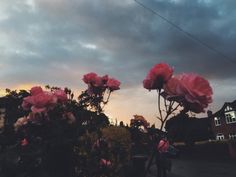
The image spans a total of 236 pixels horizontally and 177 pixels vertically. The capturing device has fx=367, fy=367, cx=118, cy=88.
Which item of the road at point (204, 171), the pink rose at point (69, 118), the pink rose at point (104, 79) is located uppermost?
the pink rose at point (104, 79)

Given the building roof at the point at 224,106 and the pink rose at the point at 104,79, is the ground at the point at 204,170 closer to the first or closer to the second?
the pink rose at the point at 104,79

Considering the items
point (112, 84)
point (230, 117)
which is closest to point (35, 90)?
point (112, 84)

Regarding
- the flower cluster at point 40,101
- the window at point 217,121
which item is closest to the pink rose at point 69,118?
the flower cluster at point 40,101

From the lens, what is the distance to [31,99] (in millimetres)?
2176

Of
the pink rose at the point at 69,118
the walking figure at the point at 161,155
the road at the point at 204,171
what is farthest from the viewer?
the road at the point at 204,171

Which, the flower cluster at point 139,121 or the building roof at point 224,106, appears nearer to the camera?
the flower cluster at point 139,121

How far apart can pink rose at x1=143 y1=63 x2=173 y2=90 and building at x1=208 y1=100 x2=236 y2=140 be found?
183 feet

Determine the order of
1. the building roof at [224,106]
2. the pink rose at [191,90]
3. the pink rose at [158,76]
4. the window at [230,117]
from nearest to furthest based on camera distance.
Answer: the pink rose at [191,90] → the pink rose at [158,76] → the building roof at [224,106] → the window at [230,117]

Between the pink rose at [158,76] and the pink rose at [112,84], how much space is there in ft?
3.38

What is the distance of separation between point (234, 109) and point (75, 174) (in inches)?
2186

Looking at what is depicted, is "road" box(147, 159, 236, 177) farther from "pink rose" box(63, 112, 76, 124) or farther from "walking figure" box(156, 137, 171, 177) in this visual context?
"pink rose" box(63, 112, 76, 124)

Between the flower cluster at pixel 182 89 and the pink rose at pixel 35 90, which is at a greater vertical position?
the pink rose at pixel 35 90

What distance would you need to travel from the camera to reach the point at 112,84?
2.82m

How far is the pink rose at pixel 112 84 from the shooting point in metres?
2.82
